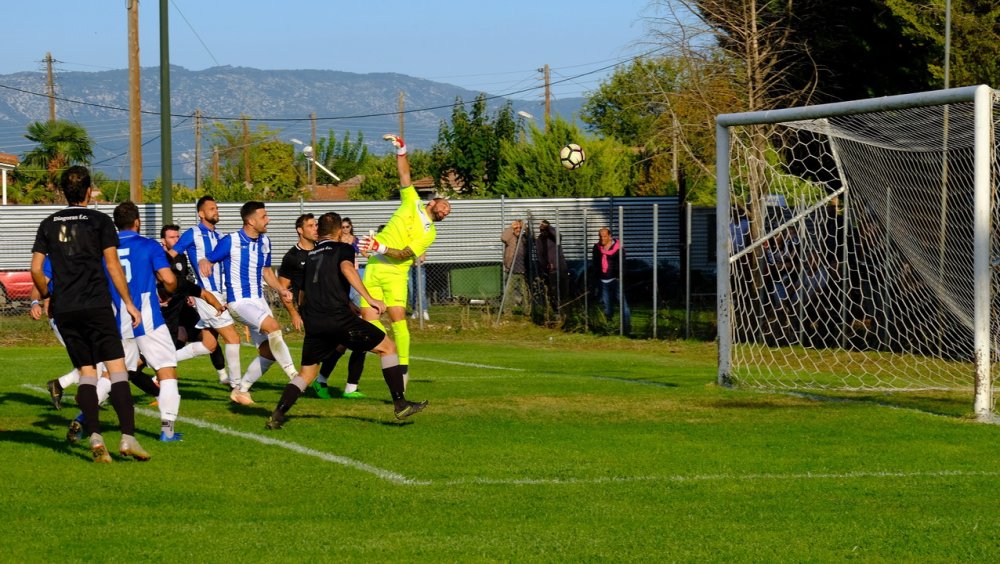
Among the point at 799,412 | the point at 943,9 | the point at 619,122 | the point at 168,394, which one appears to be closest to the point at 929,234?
the point at 799,412

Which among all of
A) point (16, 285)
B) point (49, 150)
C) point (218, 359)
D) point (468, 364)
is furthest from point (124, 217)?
point (49, 150)

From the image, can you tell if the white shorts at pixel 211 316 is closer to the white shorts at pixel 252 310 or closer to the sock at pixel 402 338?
the white shorts at pixel 252 310

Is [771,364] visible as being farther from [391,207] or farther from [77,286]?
[391,207]

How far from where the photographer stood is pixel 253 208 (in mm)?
13141

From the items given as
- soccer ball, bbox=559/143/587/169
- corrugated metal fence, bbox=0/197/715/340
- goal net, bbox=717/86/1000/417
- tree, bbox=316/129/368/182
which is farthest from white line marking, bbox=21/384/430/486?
tree, bbox=316/129/368/182

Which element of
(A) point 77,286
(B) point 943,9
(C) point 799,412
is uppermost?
(B) point 943,9

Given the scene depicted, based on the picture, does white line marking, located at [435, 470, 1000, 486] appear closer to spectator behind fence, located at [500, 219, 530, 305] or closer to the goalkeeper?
the goalkeeper

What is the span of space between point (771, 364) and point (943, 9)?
9207 mm

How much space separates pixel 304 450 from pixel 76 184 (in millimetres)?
2504

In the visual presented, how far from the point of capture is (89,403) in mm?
9320

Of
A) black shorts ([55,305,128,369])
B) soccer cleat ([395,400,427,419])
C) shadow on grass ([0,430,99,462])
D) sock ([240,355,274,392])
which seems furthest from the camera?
sock ([240,355,274,392])

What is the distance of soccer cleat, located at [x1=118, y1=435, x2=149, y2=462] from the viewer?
9.04 meters

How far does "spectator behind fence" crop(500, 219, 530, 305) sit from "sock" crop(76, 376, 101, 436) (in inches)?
690

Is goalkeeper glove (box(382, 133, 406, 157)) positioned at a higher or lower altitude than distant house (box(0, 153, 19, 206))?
lower
